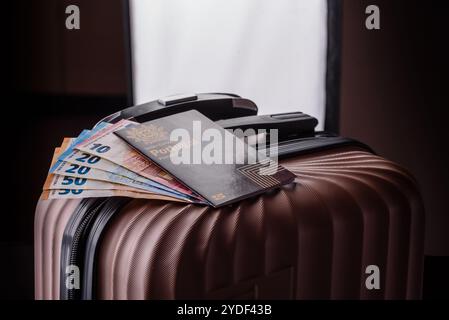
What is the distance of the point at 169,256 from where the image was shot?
736mm

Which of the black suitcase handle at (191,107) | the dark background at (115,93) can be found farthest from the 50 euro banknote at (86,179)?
the dark background at (115,93)

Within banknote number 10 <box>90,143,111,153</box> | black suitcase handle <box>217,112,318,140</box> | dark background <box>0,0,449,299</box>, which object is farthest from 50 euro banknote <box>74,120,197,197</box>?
dark background <box>0,0,449,299</box>

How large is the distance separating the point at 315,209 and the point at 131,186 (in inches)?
10.5

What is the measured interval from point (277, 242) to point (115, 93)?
41.9 inches

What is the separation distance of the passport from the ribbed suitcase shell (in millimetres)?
25

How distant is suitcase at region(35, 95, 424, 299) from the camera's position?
0.75 metres

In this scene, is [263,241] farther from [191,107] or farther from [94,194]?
[191,107]

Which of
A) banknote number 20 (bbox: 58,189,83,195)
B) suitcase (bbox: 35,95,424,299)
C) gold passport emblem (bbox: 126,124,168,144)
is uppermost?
gold passport emblem (bbox: 126,124,168,144)

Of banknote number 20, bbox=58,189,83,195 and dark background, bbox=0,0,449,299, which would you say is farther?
dark background, bbox=0,0,449,299

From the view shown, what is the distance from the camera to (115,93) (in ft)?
5.67

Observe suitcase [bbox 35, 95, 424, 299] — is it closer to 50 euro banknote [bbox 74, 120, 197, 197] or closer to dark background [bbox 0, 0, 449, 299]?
50 euro banknote [bbox 74, 120, 197, 197]

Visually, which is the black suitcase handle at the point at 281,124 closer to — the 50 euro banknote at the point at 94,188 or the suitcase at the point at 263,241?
the suitcase at the point at 263,241

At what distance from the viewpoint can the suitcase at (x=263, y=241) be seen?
751 millimetres

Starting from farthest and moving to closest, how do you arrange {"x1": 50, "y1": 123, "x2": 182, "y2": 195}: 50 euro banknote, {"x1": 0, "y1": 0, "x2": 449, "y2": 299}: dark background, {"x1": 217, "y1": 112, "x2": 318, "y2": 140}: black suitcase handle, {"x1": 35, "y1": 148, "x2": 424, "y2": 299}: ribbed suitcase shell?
{"x1": 0, "y1": 0, "x2": 449, "y2": 299}: dark background, {"x1": 217, "y1": 112, "x2": 318, "y2": 140}: black suitcase handle, {"x1": 50, "y1": 123, "x2": 182, "y2": 195}: 50 euro banknote, {"x1": 35, "y1": 148, "x2": 424, "y2": 299}: ribbed suitcase shell
